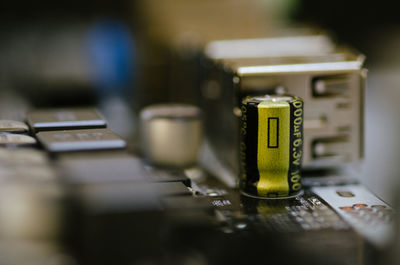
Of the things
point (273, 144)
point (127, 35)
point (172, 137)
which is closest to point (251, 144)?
point (273, 144)

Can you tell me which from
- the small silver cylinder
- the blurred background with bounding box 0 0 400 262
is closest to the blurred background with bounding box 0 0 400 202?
the blurred background with bounding box 0 0 400 262

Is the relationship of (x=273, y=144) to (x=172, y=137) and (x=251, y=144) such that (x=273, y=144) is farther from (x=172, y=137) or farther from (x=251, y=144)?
(x=172, y=137)

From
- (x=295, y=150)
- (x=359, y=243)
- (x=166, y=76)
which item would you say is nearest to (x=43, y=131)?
(x=295, y=150)

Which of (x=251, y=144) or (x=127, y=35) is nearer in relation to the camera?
(x=251, y=144)

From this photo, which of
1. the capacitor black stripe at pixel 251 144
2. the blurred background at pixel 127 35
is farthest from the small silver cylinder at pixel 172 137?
the blurred background at pixel 127 35

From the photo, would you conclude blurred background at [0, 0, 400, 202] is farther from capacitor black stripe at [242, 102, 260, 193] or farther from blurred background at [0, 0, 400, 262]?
capacitor black stripe at [242, 102, 260, 193]

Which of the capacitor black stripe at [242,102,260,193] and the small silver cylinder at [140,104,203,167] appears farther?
the small silver cylinder at [140,104,203,167]

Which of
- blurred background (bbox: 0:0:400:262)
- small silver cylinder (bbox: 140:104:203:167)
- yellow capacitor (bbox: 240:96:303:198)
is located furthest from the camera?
blurred background (bbox: 0:0:400:262)

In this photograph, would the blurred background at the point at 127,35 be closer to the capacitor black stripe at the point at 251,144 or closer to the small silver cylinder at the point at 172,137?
the small silver cylinder at the point at 172,137
